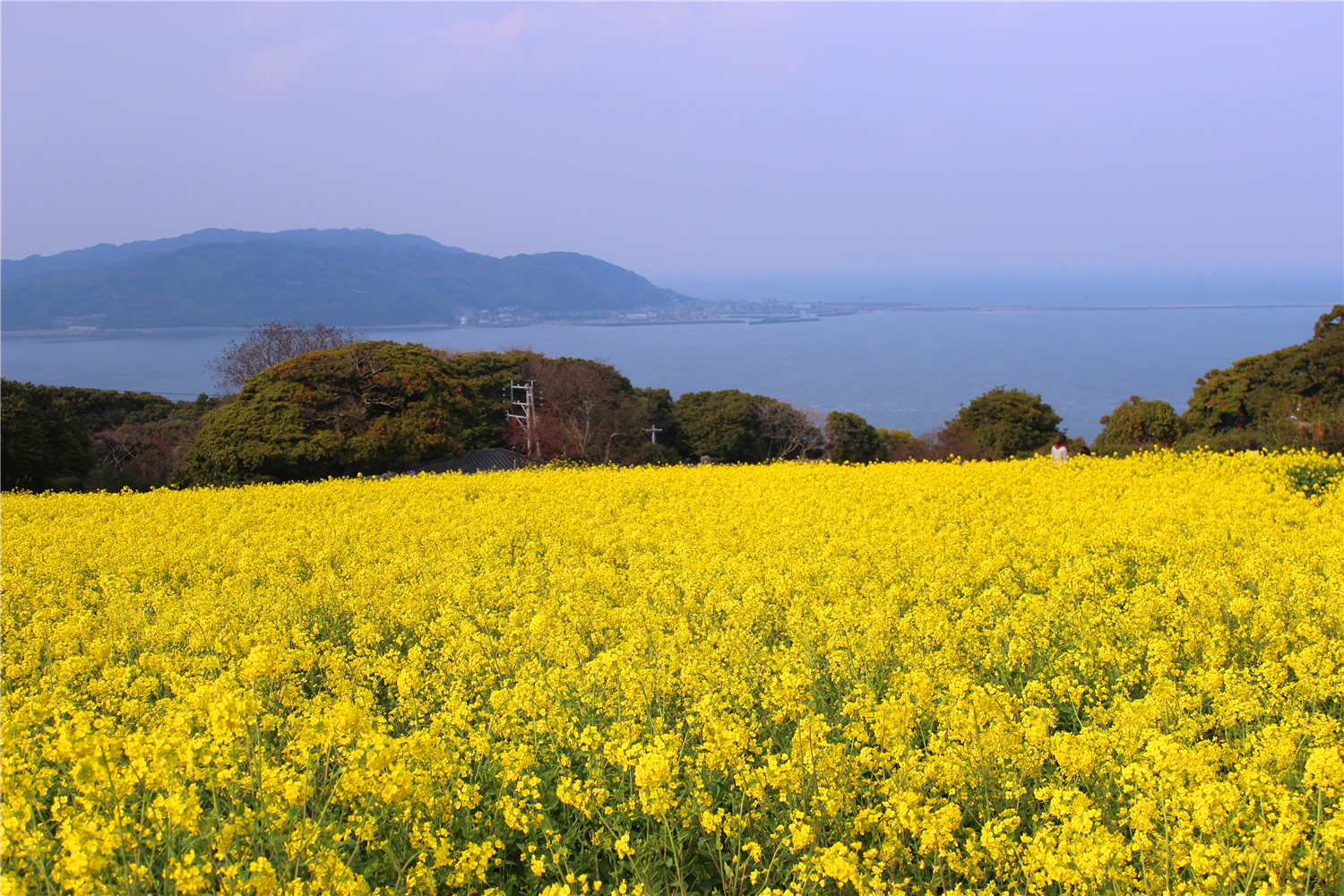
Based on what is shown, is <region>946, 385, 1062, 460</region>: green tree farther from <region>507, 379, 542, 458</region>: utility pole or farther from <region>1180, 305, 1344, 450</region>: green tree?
<region>507, 379, 542, 458</region>: utility pole

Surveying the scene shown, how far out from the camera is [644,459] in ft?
95.9

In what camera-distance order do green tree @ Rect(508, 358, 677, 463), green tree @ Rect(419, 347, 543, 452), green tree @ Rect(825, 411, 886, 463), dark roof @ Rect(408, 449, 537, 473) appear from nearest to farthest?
dark roof @ Rect(408, 449, 537, 473)
green tree @ Rect(419, 347, 543, 452)
green tree @ Rect(508, 358, 677, 463)
green tree @ Rect(825, 411, 886, 463)

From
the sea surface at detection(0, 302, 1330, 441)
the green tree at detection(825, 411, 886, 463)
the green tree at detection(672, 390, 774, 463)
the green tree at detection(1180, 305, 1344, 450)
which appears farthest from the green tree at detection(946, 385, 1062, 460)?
the sea surface at detection(0, 302, 1330, 441)

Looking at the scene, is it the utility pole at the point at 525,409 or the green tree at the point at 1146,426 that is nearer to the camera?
the green tree at the point at 1146,426

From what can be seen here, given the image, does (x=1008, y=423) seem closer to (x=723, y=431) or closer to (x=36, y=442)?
(x=723, y=431)

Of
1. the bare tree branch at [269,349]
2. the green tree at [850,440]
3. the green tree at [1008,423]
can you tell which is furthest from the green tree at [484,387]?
the green tree at [1008,423]

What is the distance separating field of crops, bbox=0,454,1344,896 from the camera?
2.69 meters

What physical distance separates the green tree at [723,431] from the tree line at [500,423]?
0.08 meters

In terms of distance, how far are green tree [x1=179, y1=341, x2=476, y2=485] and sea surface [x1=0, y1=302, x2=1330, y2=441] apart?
183 feet

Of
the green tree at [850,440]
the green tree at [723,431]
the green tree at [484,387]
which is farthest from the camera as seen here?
the green tree at [723,431]

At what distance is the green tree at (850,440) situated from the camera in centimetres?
3375

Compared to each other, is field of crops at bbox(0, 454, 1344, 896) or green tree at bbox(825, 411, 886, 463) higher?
field of crops at bbox(0, 454, 1344, 896)

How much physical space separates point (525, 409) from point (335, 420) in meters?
8.94

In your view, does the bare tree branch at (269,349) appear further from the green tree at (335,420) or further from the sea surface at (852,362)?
the sea surface at (852,362)
